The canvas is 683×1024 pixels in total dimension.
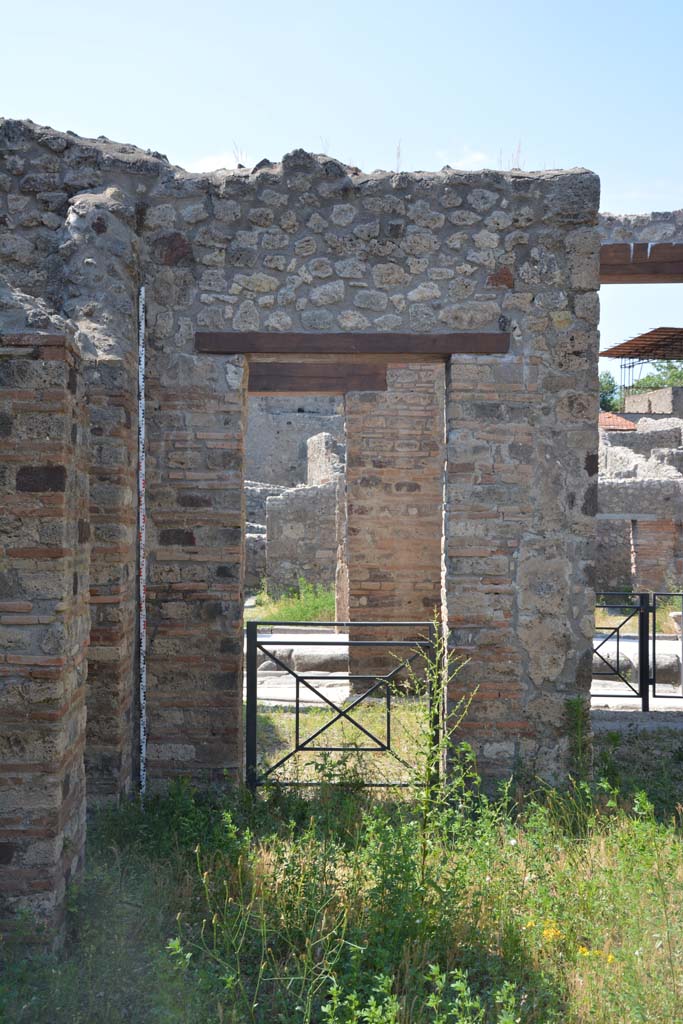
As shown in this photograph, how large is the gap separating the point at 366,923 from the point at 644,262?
555 centimetres

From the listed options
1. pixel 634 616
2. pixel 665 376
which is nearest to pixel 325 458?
pixel 634 616

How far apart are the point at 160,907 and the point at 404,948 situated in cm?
108

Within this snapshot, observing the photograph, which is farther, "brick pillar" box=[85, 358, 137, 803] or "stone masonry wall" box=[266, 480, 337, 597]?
"stone masonry wall" box=[266, 480, 337, 597]

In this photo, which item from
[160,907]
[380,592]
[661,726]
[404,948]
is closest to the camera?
[404,948]

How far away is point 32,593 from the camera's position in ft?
11.2

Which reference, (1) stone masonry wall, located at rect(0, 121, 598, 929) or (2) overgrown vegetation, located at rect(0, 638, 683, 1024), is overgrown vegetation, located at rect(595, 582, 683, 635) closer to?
(1) stone masonry wall, located at rect(0, 121, 598, 929)

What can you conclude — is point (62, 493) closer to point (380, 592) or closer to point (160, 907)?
point (160, 907)

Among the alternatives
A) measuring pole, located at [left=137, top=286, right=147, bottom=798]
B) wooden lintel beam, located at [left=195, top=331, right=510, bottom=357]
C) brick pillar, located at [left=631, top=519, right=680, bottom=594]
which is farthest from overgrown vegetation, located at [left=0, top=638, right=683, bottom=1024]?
brick pillar, located at [left=631, top=519, right=680, bottom=594]

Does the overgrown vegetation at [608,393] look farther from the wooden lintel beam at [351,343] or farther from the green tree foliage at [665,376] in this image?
the wooden lintel beam at [351,343]

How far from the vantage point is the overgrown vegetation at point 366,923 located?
311 centimetres

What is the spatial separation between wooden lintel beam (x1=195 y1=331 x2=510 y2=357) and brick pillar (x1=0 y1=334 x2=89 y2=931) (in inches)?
76.6

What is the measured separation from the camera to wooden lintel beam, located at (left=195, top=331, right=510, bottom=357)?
5.32 meters

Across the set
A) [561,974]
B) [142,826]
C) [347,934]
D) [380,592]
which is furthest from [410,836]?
[380,592]

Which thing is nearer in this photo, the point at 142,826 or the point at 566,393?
the point at 142,826
